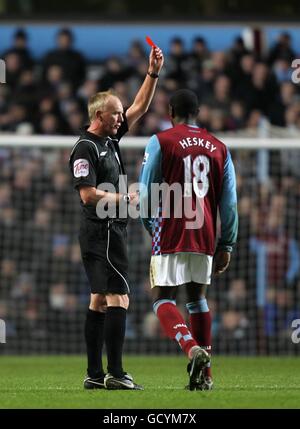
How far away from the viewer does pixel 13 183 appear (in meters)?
13.5

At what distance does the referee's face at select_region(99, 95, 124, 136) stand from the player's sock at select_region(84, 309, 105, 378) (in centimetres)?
115

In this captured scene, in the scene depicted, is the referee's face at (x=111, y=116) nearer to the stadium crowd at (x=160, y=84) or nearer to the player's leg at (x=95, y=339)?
the player's leg at (x=95, y=339)

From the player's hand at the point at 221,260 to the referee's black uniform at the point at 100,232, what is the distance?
0.58 meters

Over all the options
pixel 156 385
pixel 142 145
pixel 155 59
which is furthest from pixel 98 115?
pixel 142 145

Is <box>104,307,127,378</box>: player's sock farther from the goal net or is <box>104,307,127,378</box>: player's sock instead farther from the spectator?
the spectator

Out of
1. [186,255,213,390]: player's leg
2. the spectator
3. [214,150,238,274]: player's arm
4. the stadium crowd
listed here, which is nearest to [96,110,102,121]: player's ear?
[214,150,238,274]: player's arm

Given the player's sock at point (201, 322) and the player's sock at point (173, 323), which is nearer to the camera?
the player's sock at point (173, 323)

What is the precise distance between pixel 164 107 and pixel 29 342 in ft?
11.0

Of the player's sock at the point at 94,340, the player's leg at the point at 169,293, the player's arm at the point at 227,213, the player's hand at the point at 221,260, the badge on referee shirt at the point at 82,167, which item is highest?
the badge on referee shirt at the point at 82,167

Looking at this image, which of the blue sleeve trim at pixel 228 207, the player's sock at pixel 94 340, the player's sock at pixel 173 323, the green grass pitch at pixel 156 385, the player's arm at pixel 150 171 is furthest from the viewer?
the player's sock at pixel 94 340

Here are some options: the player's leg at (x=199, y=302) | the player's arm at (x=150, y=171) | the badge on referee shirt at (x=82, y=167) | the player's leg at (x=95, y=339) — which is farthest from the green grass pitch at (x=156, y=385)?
the badge on referee shirt at (x=82, y=167)

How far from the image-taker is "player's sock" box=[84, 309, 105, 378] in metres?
7.33

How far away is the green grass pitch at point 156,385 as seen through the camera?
6.30 metres
